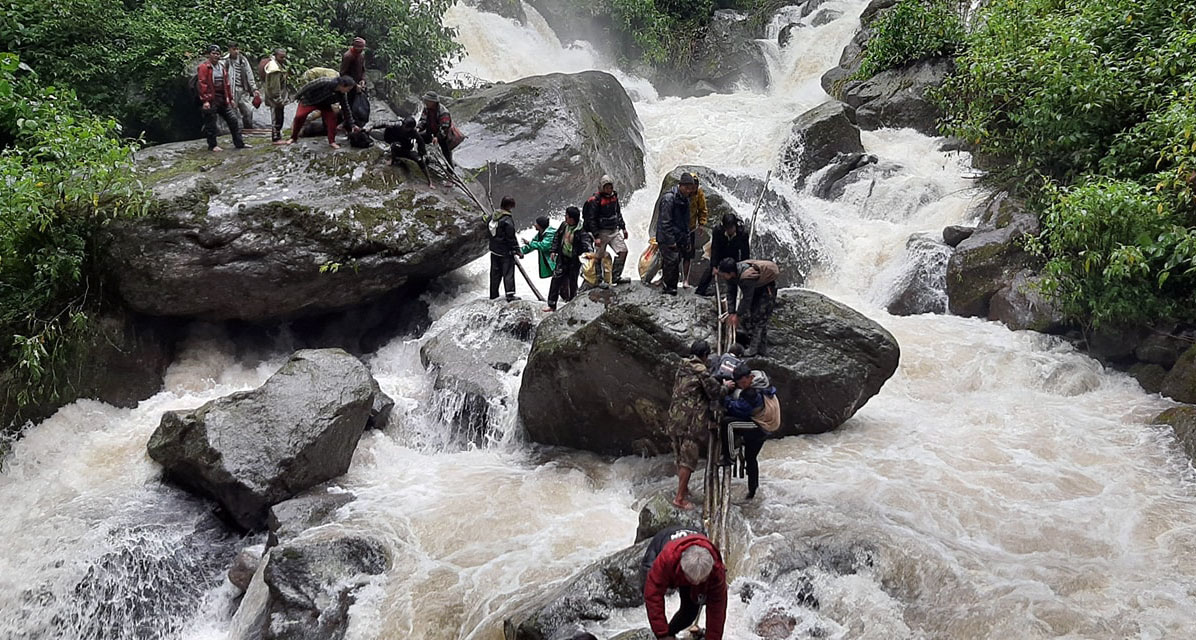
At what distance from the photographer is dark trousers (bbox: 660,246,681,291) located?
29.0 ft

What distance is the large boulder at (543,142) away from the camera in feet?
50.4

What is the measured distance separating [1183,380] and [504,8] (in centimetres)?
2244

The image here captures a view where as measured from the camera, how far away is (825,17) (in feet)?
90.0

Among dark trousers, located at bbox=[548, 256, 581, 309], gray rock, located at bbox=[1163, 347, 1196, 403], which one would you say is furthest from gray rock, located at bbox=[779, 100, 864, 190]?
gray rock, located at bbox=[1163, 347, 1196, 403]

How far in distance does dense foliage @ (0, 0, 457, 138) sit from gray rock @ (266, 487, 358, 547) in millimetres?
8248

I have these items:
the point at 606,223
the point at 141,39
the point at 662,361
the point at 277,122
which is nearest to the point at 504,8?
the point at 141,39

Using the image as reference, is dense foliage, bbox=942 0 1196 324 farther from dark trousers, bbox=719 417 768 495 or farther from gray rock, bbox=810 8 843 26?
gray rock, bbox=810 8 843 26

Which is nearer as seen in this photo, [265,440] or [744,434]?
[744,434]

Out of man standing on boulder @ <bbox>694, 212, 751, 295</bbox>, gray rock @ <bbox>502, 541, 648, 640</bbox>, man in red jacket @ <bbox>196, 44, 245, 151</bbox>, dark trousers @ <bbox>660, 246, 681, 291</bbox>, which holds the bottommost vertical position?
gray rock @ <bbox>502, 541, 648, 640</bbox>

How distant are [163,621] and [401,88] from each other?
13.2 meters

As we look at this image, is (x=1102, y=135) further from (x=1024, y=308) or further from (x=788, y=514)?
(x=788, y=514)

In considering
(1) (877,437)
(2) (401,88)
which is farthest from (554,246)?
(2) (401,88)

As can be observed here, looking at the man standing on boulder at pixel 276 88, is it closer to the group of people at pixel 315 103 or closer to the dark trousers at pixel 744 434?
the group of people at pixel 315 103

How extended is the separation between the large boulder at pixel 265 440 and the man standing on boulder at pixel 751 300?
14.7 ft
